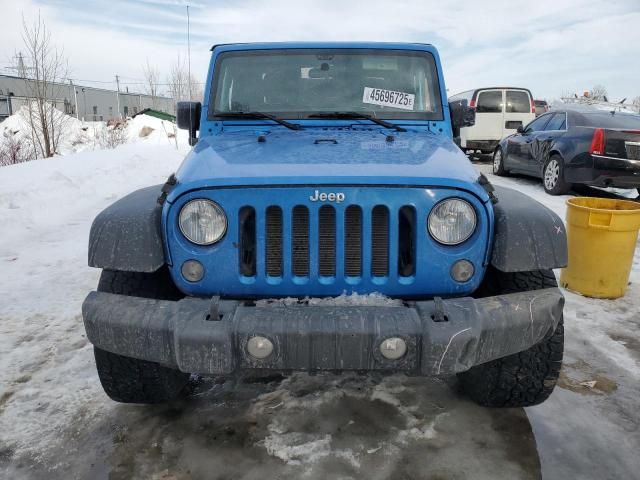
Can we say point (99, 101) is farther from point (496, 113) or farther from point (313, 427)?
point (313, 427)

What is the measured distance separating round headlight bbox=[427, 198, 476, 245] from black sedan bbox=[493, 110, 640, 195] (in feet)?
21.7

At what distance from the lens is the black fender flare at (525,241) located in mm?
2277

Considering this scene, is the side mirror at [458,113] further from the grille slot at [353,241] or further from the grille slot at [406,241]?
the grille slot at [353,241]

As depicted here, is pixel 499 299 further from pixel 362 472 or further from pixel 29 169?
pixel 29 169

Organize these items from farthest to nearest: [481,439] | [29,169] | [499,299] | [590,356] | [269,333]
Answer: [29,169] < [590,356] < [481,439] < [499,299] < [269,333]

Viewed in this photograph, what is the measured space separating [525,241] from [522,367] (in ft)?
2.16

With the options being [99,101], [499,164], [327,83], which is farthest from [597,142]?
[99,101]

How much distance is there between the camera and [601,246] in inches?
167

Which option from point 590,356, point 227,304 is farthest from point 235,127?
point 590,356

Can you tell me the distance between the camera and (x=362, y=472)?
227cm

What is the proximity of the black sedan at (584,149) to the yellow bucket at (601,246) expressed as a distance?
3.74m

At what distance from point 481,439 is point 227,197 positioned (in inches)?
64.6

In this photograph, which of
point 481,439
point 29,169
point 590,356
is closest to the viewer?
point 481,439

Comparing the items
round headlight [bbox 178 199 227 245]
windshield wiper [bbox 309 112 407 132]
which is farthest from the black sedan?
round headlight [bbox 178 199 227 245]
